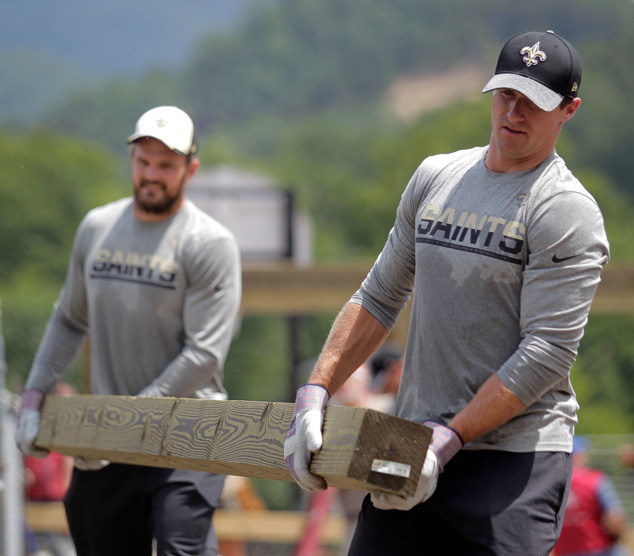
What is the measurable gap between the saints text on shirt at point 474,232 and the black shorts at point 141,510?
4.22 feet

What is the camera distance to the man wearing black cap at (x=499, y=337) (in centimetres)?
247

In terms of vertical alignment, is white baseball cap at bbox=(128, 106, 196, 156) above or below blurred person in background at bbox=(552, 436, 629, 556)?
above

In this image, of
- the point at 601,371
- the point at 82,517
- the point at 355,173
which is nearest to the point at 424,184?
the point at 82,517

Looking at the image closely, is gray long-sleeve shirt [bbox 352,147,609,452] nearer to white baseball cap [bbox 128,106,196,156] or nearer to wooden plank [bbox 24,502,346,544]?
white baseball cap [bbox 128,106,196,156]

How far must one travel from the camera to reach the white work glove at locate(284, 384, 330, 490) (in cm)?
240

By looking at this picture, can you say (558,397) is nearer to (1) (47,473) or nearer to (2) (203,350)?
(2) (203,350)

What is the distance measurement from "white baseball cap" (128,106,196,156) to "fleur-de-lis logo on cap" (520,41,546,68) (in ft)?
4.86

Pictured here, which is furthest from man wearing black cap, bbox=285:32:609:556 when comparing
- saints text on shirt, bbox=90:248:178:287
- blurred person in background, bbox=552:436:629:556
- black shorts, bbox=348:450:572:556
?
blurred person in background, bbox=552:436:629:556

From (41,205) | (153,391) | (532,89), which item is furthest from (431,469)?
(41,205)

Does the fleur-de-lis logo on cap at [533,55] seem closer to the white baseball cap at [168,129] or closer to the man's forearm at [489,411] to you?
the man's forearm at [489,411]

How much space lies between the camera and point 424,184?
2.76 m

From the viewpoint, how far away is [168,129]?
3682 millimetres

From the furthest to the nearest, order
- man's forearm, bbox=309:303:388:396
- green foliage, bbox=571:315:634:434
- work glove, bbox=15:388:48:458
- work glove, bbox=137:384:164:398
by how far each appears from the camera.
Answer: green foliage, bbox=571:315:634:434 → work glove, bbox=15:388:48:458 → work glove, bbox=137:384:164:398 → man's forearm, bbox=309:303:388:396

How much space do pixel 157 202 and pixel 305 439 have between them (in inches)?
60.4
